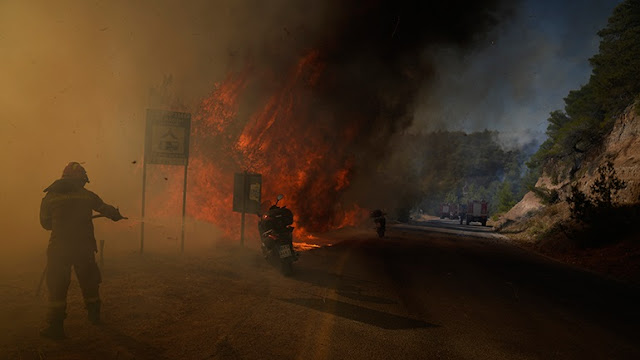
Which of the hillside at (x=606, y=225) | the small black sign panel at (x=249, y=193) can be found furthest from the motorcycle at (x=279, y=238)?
the hillside at (x=606, y=225)

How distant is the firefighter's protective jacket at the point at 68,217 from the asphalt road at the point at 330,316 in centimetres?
107

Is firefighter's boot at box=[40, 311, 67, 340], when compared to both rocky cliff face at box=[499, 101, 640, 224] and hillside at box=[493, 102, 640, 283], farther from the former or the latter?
rocky cliff face at box=[499, 101, 640, 224]

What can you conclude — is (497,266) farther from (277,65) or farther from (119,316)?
(277,65)

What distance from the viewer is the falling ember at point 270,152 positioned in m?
19.6

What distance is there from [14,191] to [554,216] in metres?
32.3

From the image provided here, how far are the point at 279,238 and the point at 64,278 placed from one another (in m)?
5.39

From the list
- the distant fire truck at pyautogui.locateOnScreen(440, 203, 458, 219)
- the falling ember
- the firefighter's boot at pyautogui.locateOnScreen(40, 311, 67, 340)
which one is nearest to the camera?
the firefighter's boot at pyautogui.locateOnScreen(40, 311, 67, 340)

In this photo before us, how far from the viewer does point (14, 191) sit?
14758 mm

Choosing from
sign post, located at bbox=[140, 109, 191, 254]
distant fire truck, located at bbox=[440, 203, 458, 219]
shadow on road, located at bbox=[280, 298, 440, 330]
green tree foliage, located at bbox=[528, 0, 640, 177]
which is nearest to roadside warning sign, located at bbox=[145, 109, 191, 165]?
sign post, located at bbox=[140, 109, 191, 254]

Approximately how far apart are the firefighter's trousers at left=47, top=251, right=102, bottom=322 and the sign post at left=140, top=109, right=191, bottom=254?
520cm

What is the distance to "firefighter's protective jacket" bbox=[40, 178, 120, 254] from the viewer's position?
18.8 feet

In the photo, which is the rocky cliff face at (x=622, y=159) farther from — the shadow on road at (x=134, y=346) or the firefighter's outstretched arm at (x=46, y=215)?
the firefighter's outstretched arm at (x=46, y=215)

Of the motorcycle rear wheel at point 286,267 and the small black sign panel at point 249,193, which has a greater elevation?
the small black sign panel at point 249,193

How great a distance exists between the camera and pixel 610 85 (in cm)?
3328
